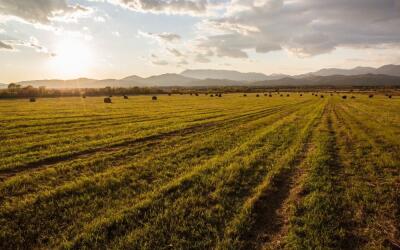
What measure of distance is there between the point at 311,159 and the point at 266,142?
136 inches

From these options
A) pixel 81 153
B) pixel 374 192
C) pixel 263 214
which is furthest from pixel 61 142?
pixel 374 192

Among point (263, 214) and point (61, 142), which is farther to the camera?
point (61, 142)

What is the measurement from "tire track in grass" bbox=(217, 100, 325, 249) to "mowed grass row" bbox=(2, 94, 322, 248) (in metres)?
2.79

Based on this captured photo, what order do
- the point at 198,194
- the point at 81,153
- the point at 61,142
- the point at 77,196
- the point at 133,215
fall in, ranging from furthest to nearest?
1. the point at 61,142
2. the point at 81,153
3. the point at 198,194
4. the point at 77,196
5. the point at 133,215

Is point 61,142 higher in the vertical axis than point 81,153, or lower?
higher

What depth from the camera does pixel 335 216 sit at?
20.1 feet

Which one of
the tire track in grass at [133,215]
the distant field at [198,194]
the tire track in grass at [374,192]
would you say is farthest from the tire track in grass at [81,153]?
the tire track in grass at [374,192]

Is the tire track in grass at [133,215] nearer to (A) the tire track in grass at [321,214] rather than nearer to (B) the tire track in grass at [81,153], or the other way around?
(A) the tire track in grass at [321,214]

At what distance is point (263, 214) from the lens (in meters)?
6.22

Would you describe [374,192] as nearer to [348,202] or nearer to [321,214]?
[348,202]

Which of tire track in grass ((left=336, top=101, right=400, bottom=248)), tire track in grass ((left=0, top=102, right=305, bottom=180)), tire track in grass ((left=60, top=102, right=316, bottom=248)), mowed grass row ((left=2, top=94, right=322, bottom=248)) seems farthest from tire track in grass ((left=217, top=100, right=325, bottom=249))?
tire track in grass ((left=0, top=102, right=305, bottom=180))

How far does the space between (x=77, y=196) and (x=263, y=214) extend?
4.83 metres

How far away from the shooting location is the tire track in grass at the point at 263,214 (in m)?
5.12

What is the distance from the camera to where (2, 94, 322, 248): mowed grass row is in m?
5.44
